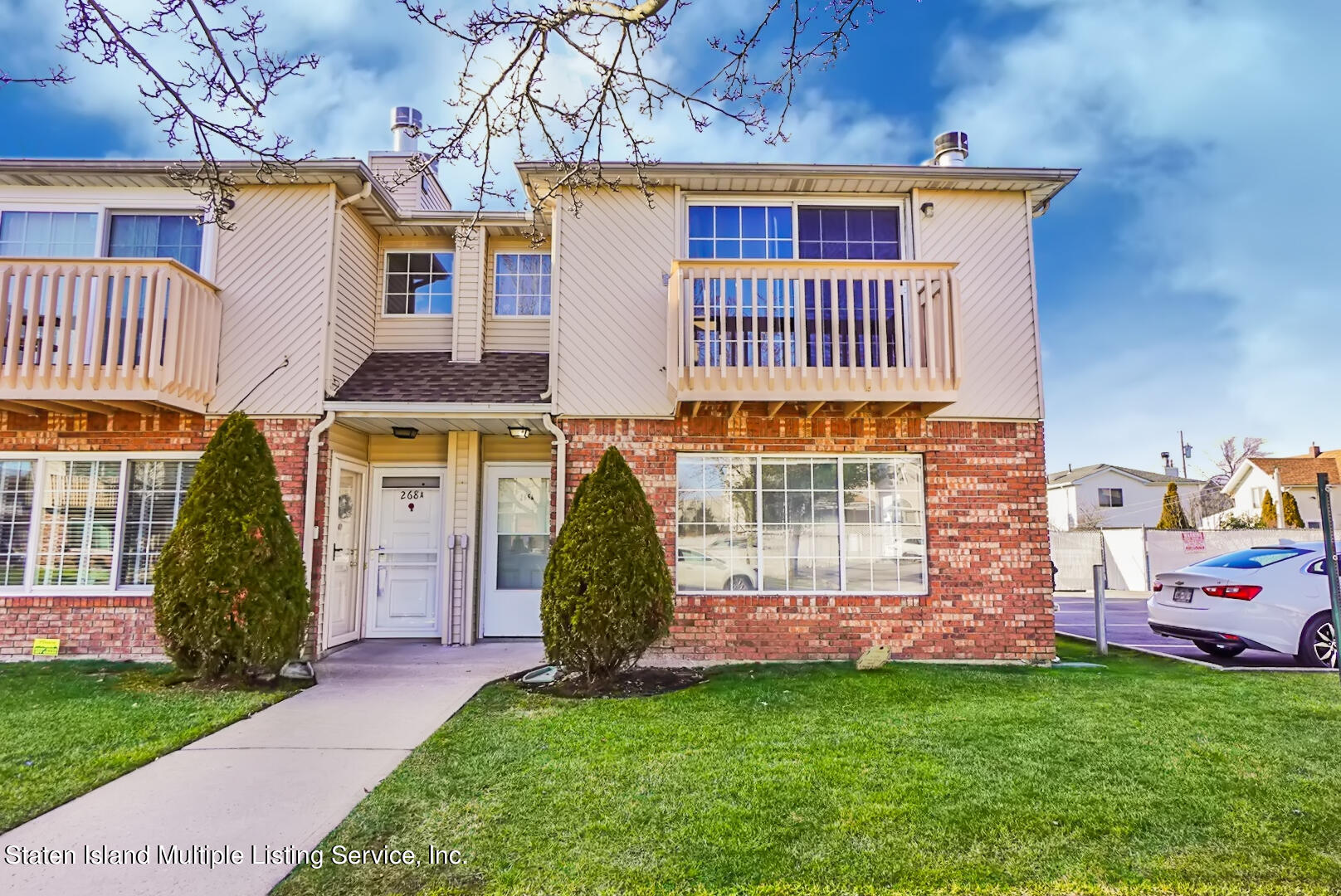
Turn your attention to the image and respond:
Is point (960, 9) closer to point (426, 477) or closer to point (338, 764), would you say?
point (338, 764)

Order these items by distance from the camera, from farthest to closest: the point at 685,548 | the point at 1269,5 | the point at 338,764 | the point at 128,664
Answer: the point at 685,548 → the point at 128,664 → the point at 1269,5 → the point at 338,764

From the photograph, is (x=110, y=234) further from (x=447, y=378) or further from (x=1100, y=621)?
(x=1100, y=621)

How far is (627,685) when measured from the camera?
6164 millimetres

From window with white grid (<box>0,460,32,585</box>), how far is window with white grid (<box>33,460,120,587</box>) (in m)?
0.18

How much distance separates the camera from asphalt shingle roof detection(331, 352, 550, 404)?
A: 7.52 meters

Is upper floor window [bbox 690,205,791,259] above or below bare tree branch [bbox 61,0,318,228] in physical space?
above

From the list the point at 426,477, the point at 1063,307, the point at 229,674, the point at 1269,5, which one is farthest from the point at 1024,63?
the point at 1063,307

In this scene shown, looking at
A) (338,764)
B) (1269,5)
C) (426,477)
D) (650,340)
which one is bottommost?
(338,764)

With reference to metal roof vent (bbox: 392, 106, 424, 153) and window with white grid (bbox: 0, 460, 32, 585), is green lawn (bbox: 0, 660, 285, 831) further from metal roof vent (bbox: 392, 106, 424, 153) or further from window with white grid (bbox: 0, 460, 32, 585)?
metal roof vent (bbox: 392, 106, 424, 153)

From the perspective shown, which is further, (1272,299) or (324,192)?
(1272,299)

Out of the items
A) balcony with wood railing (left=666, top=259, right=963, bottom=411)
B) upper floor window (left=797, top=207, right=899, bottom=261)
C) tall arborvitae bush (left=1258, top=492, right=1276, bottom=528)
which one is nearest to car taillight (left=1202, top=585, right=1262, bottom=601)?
balcony with wood railing (left=666, top=259, right=963, bottom=411)

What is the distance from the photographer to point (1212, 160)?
36.7 ft

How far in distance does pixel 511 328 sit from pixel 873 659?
18.7ft

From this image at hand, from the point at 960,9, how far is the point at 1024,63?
2.96 feet
